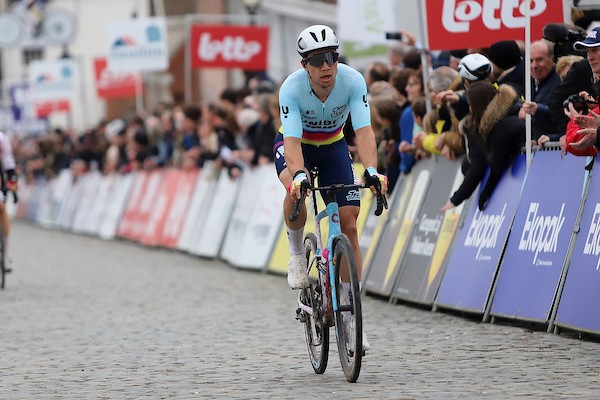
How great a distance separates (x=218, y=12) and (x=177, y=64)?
12.9 metres

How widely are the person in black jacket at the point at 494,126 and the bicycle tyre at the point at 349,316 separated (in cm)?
347

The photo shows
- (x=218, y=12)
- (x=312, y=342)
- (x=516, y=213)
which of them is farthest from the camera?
(x=218, y=12)

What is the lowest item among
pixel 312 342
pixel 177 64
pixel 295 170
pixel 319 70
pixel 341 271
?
pixel 177 64

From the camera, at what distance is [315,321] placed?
9242mm

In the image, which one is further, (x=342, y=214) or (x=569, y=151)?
(x=569, y=151)

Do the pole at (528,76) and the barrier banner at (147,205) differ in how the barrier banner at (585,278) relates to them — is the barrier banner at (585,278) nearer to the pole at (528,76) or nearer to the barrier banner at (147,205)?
the pole at (528,76)

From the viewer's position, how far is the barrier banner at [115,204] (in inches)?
1160

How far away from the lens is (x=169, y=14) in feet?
168

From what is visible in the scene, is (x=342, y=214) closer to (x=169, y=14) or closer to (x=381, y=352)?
(x=381, y=352)

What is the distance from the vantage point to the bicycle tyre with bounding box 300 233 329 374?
9102mm

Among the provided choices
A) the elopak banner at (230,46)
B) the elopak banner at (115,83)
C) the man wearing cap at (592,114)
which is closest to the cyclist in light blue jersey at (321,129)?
the man wearing cap at (592,114)

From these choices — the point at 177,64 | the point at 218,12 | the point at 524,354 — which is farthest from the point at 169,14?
the point at 524,354

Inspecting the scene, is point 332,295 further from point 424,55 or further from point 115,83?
point 115,83

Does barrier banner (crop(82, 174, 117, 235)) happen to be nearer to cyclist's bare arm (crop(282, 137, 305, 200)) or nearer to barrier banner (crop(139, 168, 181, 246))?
barrier banner (crop(139, 168, 181, 246))
